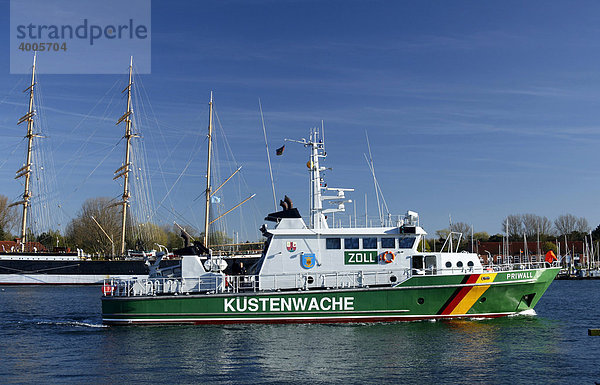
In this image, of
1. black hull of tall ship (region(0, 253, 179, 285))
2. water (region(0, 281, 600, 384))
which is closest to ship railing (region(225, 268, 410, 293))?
water (region(0, 281, 600, 384))

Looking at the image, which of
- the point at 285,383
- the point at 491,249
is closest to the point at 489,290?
the point at 285,383

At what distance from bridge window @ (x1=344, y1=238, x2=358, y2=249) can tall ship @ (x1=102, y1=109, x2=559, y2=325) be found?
43 millimetres

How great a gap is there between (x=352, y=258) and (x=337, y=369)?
8.41 metres

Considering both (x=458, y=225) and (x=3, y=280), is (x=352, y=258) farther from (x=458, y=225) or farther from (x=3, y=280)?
(x=458, y=225)

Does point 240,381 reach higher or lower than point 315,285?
lower

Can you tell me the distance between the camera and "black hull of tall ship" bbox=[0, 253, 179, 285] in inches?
2726

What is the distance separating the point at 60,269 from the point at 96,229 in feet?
54.6

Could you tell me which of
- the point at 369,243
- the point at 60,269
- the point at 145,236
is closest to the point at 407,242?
the point at 369,243

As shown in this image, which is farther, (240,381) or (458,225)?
(458,225)

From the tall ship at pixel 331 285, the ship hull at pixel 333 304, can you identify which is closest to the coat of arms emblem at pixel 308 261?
the tall ship at pixel 331 285

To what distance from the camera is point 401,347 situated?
1909cm

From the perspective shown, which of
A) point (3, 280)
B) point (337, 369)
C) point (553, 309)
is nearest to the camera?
point (337, 369)

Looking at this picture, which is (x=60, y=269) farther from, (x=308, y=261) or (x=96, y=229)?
(x=308, y=261)

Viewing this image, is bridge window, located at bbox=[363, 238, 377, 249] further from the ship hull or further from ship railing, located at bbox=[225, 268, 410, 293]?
the ship hull
